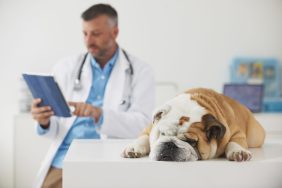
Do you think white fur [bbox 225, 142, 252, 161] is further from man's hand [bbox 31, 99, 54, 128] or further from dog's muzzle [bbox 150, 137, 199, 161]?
man's hand [bbox 31, 99, 54, 128]

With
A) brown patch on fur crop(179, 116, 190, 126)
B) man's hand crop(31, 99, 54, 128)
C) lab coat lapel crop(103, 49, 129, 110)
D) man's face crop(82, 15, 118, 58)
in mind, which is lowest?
man's hand crop(31, 99, 54, 128)

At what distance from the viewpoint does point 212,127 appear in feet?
3.53

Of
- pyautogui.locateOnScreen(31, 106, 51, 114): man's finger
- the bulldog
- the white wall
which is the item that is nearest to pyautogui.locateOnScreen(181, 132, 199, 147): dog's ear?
the bulldog

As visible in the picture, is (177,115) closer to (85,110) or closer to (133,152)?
(133,152)

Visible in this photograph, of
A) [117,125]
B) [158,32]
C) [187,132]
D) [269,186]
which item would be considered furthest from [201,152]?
[158,32]

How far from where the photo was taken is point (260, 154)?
1132 mm

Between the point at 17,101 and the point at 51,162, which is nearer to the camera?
the point at 51,162

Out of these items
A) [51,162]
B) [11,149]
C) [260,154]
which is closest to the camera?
[260,154]

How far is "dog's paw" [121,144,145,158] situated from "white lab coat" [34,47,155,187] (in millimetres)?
696

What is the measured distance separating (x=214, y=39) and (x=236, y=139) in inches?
86.4

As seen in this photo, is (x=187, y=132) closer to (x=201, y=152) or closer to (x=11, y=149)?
(x=201, y=152)

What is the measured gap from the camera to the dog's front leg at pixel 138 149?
3.52 ft

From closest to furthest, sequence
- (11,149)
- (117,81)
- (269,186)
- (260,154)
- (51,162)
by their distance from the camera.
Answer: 1. (269,186)
2. (260,154)
3. (51,162)
4. (117,81)
5. (11,149)

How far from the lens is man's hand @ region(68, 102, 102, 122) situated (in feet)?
5.68
